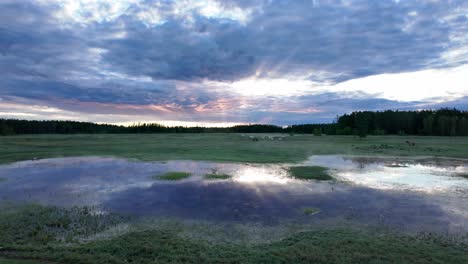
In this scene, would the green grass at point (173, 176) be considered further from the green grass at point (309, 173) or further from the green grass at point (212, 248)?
the green grass at point (212, 248)

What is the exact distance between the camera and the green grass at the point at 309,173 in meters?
18.1

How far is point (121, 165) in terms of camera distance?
24.1m

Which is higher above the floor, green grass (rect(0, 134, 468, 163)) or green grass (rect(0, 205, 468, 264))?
green grass (rect(0, 134, 468, 163))

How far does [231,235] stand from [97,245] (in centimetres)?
398

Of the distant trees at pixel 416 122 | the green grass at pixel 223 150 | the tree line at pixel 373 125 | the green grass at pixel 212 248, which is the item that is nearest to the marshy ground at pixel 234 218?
the green grass at pixel 212 248

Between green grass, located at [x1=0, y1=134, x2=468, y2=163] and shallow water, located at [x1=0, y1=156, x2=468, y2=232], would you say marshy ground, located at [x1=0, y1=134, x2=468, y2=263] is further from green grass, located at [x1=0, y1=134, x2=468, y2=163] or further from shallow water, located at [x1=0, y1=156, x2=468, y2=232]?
green grass, located at [x1=0, y1=134, x2=468, y2=163]

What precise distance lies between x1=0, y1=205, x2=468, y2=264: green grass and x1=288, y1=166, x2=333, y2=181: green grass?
371 inches

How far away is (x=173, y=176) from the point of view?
18750 millimetres

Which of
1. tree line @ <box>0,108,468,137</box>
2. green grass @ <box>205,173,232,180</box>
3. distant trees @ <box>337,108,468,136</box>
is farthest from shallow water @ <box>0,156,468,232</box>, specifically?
distant trees @ <box>337,108,468,136</box>

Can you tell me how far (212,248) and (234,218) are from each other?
9.27 feet

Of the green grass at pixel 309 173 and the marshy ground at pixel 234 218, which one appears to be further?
the green grass at pixel 309 173

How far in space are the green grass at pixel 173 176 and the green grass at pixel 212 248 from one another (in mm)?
8934

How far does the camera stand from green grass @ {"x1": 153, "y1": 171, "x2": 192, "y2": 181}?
1819 centimetres

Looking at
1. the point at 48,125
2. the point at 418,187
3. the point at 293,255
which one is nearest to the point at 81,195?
the point at 293,255
